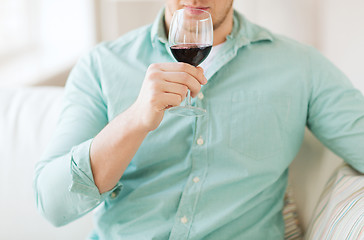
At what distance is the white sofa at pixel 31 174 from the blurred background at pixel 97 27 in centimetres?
35

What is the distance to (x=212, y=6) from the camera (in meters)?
1.30

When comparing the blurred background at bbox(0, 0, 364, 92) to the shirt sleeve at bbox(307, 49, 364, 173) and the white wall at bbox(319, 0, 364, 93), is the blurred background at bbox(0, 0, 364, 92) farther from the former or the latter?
the shirt sleeve at bbox(307, 49, 364, 173)

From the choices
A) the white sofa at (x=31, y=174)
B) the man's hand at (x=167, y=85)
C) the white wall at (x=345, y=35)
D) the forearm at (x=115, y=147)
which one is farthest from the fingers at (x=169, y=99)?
the white wall at (x=345, y=35)

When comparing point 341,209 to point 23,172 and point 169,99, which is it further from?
point 23,172

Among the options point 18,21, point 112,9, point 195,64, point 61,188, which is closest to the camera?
point 195,64

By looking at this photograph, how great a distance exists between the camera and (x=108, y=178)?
1.19m

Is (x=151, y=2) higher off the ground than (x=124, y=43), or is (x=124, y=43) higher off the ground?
(x=124, y=43)

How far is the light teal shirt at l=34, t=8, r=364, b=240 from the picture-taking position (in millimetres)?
1284

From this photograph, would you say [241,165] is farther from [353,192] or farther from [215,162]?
[353,192]

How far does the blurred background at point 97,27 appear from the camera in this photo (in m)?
1.76

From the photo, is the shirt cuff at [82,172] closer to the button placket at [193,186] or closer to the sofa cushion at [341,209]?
the button placket at [193,186]

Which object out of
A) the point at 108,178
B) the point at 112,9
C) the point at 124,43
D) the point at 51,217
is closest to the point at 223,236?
the point at 108,178

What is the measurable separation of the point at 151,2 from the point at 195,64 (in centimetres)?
Result: 231

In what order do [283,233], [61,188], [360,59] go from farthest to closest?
1. [360,59]
2. [283,233]
3. [61,188]
